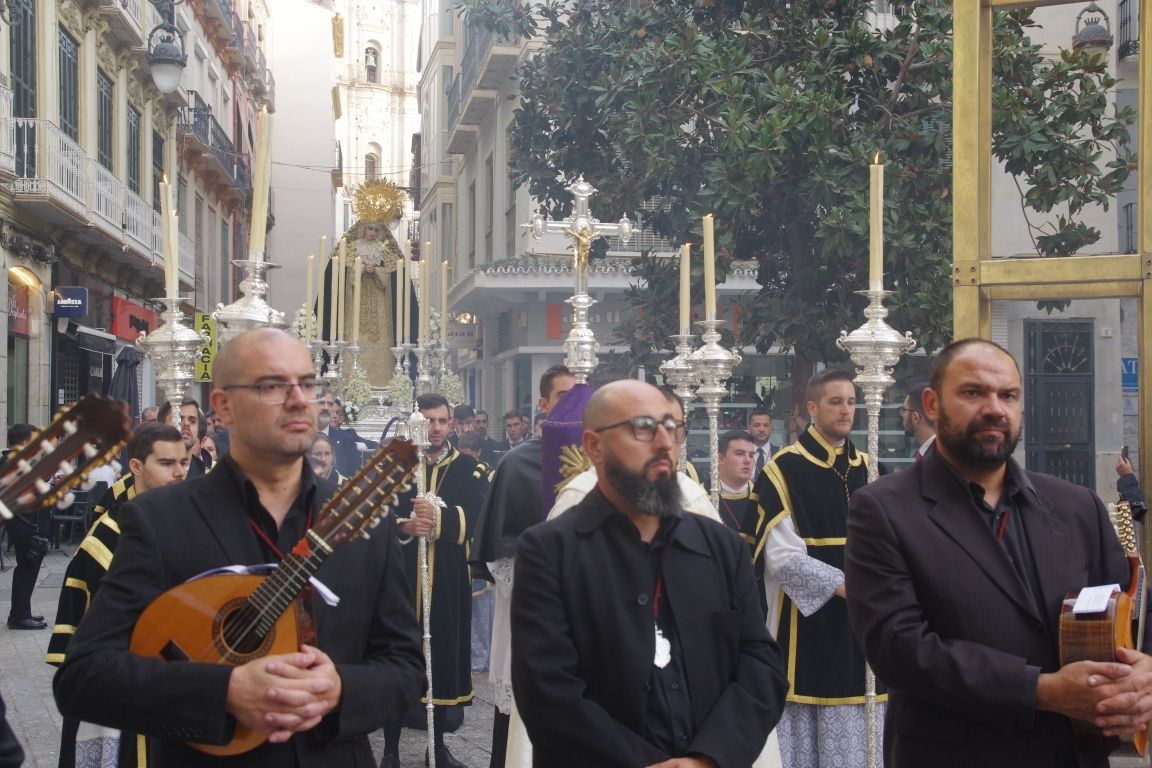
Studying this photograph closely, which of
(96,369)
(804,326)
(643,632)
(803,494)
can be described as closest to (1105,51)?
(803,494)

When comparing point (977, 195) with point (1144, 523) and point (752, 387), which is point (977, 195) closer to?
point (1144, 523)

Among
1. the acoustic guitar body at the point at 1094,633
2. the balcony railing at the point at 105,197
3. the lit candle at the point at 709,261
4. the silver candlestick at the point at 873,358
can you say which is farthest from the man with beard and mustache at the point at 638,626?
the balcony railing at the point at 105,197

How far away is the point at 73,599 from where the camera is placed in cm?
493

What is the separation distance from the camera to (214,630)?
2.99 meters

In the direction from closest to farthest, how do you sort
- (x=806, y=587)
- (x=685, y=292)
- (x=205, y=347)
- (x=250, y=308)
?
(x=250, y=308) < (x=806, y=587) < (x=685, y=292) < (x=205, y=347)

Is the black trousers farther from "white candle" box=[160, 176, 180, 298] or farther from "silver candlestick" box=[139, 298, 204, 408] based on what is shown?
"white candle" box=[160, 176, 180, 298]

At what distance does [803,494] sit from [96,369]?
18.8 meters

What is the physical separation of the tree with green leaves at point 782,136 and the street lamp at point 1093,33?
3.44 metres

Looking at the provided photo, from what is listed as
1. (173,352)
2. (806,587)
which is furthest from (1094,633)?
(173,352)

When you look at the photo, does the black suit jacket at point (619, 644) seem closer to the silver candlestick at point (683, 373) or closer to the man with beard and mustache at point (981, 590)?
the man with beard and mustache at point (981, 590)

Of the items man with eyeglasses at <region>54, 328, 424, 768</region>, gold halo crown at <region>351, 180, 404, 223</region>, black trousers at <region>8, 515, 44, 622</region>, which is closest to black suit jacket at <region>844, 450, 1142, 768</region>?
man with eyeglasses at <region>54, 328, 424, 768</region>

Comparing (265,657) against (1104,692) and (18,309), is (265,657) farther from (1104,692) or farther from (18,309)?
(18,309)

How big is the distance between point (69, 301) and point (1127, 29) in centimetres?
1651

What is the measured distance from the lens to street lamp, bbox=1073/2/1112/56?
249 inches
